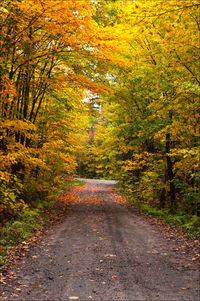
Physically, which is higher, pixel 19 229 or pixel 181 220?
pixel 19 229

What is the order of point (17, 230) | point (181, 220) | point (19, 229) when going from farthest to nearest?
point (181, 220) < point (19, 229) < point (17, 230)

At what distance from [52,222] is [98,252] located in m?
3.85

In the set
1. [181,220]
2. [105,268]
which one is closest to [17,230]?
[105,268]

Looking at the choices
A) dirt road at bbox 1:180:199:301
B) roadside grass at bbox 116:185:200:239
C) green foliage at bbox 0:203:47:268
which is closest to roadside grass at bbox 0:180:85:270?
green foliage at bbox 0:203:47:268

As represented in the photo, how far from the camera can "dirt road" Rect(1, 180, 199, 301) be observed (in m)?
4.00

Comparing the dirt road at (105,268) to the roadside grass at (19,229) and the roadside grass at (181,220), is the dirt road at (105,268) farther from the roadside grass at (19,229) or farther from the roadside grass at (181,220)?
the roadside grass at (181,220)

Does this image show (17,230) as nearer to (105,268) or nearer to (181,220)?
(105,268)

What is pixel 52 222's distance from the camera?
9.36 metres

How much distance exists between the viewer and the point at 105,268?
500cm

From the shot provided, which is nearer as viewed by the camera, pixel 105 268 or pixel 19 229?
pixel 105 268

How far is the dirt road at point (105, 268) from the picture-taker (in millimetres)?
4000

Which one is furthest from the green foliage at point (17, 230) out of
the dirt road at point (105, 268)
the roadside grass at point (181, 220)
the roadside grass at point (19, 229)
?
the roadside grass at point (181, 220)

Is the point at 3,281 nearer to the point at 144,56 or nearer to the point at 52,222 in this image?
the point at 52,222

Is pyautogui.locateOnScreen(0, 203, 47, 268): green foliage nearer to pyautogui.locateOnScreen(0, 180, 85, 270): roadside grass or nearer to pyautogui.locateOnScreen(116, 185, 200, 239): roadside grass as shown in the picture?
pyautogui.locateOnScreen(0, 180, 85, 270): roadside grass
